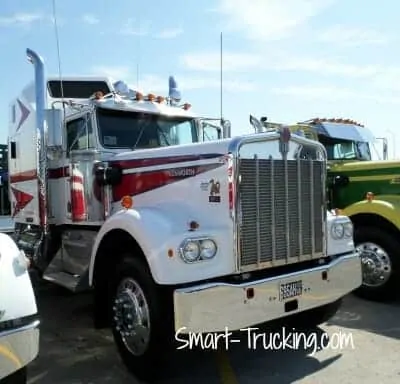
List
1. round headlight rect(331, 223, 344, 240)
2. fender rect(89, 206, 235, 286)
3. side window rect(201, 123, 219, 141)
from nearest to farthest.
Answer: fender rect(89, 206, 235, 286) → round headlight rect(331, 223, 344, 240) → side window rect(201, 123, 219, 141)

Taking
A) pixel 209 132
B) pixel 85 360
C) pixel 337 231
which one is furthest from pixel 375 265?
pixel 85 360

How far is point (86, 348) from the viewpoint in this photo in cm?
504

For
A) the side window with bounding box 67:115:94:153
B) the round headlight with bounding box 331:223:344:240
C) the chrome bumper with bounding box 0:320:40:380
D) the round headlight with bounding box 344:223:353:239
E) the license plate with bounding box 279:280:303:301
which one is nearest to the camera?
the chrome bumper with bounding box 0:320:40:380

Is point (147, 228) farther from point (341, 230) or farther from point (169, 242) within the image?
point (341, 230)

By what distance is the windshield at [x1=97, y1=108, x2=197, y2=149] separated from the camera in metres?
6.07

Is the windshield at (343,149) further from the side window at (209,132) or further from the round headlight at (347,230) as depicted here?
the round headlight at (347,230)

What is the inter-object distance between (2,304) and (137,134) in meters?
3.50

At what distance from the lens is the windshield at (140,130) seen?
607 centimetres

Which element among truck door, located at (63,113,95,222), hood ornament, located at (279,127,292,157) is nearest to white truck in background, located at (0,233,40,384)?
hood ornament, located at (279,127,292,157)

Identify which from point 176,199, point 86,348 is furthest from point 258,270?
point 86,348

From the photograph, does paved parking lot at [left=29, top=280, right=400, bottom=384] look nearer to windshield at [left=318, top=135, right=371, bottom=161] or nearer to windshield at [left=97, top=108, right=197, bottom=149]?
windshield at [left=97, top=108, right=197, bottom=149]

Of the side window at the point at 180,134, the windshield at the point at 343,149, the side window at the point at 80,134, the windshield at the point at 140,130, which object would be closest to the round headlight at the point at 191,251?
the windshield at the point at 140,130

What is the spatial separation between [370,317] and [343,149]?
3265 mm

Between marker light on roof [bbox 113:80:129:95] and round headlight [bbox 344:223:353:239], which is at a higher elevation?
marker light on roof [bbox 113:80:129:95]
